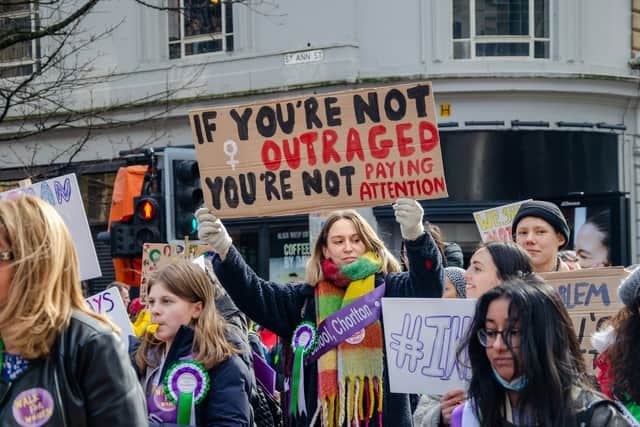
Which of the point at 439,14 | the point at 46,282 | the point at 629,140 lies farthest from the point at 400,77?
the point at 46,282

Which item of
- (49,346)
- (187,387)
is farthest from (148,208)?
(49,346)

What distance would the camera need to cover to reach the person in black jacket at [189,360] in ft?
14.3

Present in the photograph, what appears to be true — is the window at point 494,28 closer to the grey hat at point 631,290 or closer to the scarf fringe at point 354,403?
the scarf fringe at point 354,403

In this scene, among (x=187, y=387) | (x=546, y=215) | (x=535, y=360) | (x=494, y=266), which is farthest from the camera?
(x=546, y=215)

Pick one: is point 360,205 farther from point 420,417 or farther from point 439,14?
point 439,14

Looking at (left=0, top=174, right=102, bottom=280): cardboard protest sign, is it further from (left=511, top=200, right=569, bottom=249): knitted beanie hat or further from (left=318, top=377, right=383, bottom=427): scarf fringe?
(left=511, top=200, right=569, bottom=249): knitted beanie hat

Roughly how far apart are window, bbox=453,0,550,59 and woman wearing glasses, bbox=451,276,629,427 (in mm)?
13867

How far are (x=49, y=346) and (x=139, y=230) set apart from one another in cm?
880

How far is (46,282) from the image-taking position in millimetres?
2857

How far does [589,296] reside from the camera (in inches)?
205

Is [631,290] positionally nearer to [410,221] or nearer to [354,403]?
[410,221]

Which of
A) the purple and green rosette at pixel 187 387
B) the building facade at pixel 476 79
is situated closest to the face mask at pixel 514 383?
the purple and green rosette at pixel 187 387

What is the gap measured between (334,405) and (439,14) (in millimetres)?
12212

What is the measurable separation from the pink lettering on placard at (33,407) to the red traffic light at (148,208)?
8680 mm
